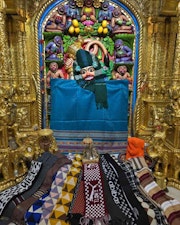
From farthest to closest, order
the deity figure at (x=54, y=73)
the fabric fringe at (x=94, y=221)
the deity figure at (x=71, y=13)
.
A: the deity figure at (x=54, y=73) → the deity figure at (x=71, y=13) → the fabric fringe at (x=94, y=221)

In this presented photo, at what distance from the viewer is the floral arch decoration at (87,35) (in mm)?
3203

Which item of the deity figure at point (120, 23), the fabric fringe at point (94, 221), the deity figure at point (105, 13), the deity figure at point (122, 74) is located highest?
the deity figure at point (105, 13)

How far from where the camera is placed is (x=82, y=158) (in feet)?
8.18

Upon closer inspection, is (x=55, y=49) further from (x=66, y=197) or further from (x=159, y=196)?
(x=159, y=196)

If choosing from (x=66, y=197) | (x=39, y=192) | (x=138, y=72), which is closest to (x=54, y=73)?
(x=138, y=72)

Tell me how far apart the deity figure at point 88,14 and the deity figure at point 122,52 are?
0.55 metres

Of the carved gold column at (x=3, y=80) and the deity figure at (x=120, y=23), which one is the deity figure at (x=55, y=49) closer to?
the deity figure at (x=120, y=23)

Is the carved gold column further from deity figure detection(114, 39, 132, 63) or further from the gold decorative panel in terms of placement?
deity figure detection(114, 39, 132, 63)

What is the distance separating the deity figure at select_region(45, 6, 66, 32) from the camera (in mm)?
3191

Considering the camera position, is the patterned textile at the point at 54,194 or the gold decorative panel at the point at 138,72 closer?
the patterned textile at the point at 54,194

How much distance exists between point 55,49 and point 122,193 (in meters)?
2.43

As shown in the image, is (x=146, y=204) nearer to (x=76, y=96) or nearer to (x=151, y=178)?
(x=151, y=178)

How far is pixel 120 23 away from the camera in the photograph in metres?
3.24

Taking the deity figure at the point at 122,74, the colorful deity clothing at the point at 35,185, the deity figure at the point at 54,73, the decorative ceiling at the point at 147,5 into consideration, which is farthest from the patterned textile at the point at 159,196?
the decorative ceiling at the point at 147,5
